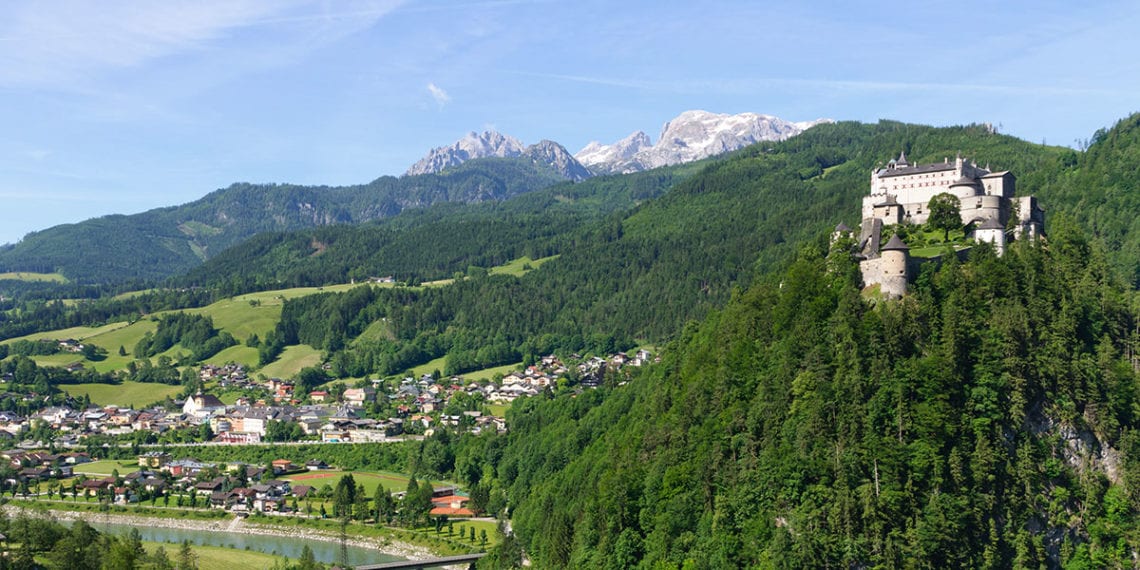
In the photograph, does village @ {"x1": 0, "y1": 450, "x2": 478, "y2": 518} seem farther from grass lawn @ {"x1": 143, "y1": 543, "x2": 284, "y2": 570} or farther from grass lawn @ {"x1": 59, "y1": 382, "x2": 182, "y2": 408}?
grass lawn @ {"x1": 59, "y1": 382, "x2": 182, "y2": 408}

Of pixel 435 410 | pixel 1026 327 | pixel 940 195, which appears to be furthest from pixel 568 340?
pixel 1026 327

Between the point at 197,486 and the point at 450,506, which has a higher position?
the point at 450,506

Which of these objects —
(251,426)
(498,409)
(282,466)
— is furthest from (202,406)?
(498,409)

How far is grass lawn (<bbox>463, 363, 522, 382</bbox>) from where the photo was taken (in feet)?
560

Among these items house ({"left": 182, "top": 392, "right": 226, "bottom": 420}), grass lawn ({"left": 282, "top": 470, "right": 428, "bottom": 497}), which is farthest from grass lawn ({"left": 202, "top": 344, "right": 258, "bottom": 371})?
grass lawn ({"left": 282, "top": 470, "right": 428, "bottom": 497})

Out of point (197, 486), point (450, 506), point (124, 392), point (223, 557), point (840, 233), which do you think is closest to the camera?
point (840, 233)

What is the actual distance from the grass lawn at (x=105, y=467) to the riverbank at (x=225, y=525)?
1953cm

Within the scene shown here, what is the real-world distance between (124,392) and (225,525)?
282 feet

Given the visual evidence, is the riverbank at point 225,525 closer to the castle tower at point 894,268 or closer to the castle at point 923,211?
the castle tower at point 894,268

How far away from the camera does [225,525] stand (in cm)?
10106

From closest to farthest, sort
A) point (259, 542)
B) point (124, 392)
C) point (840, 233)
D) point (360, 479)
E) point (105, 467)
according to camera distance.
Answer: point (840, 233), point (259, 542), point (360, 479), point (105, 467), point (124, 392)

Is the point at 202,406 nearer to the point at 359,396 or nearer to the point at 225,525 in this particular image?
the point at 359,396

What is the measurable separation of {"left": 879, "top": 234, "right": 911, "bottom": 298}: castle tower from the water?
4656cm

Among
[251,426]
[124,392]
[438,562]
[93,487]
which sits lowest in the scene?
[438,562]
